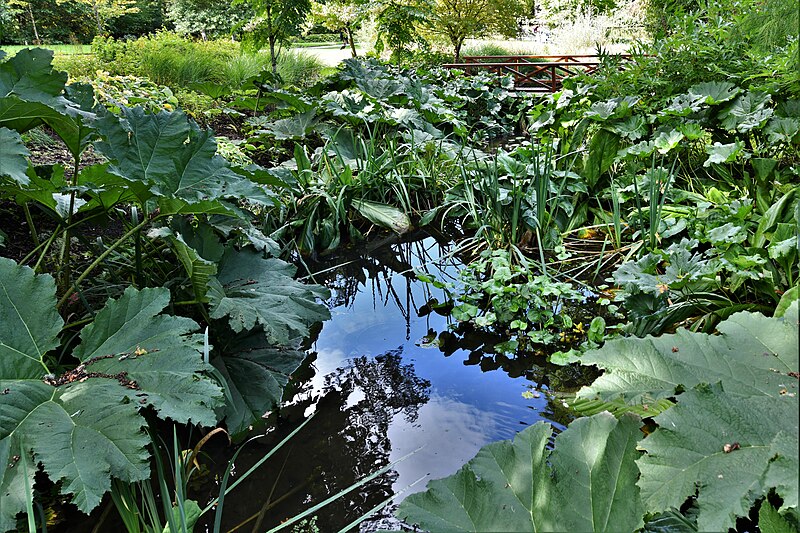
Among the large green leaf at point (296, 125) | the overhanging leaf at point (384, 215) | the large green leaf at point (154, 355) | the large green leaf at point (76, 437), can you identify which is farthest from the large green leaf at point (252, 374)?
the large green leaf at point (296, 125)

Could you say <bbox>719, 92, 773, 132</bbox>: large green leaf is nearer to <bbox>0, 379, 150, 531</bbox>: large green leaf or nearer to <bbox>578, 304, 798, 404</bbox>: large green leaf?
<bbox>578, 304, 798, 404</bbox>: large green leaf

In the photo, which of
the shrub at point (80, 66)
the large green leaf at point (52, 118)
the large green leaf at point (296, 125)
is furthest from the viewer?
the shrub at point (80, 66)

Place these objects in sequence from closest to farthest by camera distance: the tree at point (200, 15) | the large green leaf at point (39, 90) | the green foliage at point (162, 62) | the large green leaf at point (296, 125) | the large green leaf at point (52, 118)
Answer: the large green leaf at point (52, 118) → the large green leaf at point (39, 90) → the large green leaf at point (296, 125) → the green foliage at point (162, 62) → the tree at point (200, 15)

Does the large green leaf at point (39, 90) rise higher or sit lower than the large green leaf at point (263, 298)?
higher

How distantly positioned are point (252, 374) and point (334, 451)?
0.38m

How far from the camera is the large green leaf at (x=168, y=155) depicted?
1.89 meters

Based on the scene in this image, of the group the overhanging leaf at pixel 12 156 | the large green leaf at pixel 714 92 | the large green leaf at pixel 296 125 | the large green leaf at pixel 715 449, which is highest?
the overhanging leaf at pixel 12 156

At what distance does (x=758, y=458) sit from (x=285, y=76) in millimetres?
8963

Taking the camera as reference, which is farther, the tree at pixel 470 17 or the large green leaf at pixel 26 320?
the tree at pixel 470 17

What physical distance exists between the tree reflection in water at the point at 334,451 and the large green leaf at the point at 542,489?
2.33ft

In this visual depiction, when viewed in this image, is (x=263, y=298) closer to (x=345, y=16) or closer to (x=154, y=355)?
(x=154, y=355)

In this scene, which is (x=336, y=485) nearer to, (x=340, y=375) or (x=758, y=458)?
(x=340, y=375)

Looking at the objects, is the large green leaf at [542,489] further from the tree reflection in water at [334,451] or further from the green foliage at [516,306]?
the green foliage at [516,306]

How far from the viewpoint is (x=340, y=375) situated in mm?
2354
